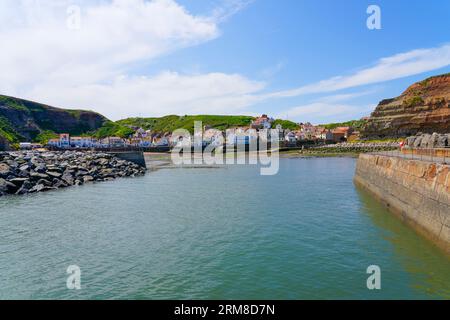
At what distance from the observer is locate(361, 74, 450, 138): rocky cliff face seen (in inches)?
3853

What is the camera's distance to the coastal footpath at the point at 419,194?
1439cm

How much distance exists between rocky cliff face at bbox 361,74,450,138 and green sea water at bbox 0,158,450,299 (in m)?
88.6

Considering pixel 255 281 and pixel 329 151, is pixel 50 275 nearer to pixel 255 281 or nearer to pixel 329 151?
pixel 255 281

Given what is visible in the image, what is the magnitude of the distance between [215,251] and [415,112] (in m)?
109

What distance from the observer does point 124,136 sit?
19188 centimetres

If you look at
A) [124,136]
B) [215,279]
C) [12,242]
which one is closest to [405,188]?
[215,279]

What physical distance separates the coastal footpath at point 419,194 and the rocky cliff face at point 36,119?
138 metres

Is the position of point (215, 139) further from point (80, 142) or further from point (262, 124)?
point (80, 142)

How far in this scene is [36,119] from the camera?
16338 centimetres

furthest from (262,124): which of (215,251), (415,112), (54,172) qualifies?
→ (215,251)

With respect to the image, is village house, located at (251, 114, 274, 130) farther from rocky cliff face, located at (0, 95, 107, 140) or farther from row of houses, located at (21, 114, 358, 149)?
rocky cliff face, located at (0, 95, 107, 140)

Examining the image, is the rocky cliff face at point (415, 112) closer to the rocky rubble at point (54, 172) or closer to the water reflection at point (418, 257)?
the rocky rubble at point (54, 172)

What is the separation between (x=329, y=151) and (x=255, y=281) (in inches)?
3882

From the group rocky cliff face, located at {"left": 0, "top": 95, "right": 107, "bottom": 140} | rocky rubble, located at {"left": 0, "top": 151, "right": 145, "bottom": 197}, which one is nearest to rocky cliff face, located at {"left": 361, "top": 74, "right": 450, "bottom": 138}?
rocky rubble, located at {"left": 0, "top": 151, "right": 145, "bottom": 197}
